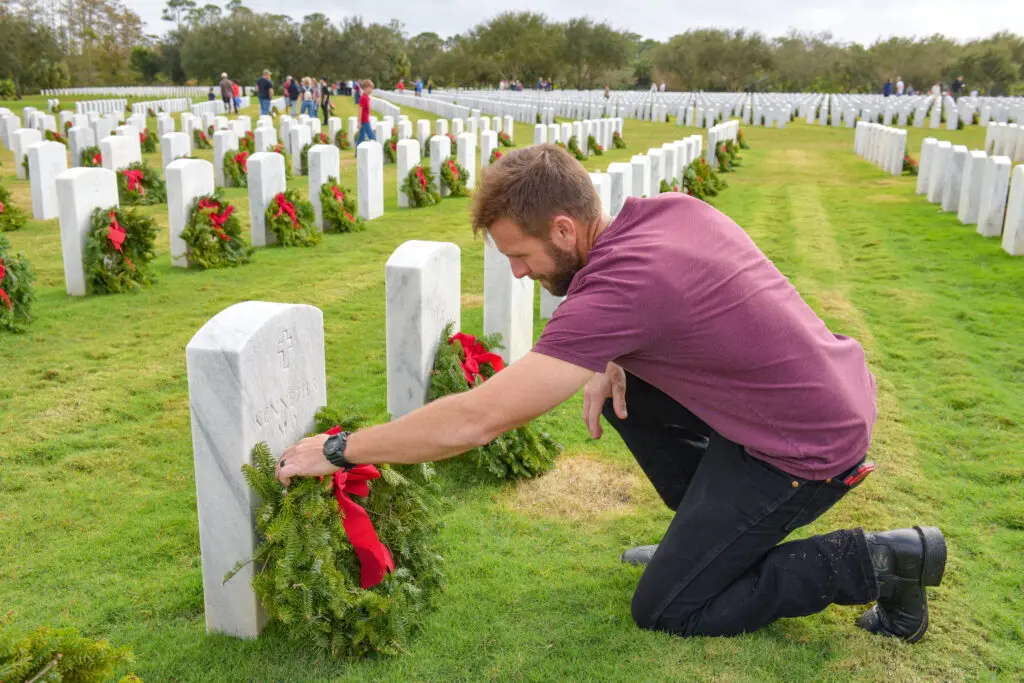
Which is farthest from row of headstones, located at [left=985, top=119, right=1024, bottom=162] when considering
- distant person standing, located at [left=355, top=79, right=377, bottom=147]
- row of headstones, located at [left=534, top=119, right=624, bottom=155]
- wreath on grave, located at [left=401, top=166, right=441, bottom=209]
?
distant person standing, located at [left=355, top=79, right=377, bottom=147]

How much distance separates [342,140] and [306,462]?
768 inches

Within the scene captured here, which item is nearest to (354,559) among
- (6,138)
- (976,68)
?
(6,138)

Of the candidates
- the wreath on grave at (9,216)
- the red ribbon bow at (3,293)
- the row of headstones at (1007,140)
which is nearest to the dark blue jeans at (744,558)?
the red ribbon bow at (3,293)

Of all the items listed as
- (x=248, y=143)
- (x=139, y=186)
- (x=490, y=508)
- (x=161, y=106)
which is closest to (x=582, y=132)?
(x=248, y=143)

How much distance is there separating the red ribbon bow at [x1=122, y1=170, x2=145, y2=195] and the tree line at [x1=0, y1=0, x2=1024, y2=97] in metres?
41.6

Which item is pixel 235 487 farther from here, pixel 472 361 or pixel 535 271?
pixel 472 361

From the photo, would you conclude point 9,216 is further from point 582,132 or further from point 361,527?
point 582,132

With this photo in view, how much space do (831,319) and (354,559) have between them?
5.22 m

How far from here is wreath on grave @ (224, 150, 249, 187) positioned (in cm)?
1459

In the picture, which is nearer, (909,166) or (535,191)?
(535,191)

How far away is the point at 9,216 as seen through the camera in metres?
10.3

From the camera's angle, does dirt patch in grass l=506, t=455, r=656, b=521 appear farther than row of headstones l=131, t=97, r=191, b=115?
No

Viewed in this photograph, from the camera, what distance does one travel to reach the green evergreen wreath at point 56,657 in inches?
73.3

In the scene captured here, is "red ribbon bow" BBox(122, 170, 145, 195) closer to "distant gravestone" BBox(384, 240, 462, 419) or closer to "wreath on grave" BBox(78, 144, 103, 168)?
"wreath on grave" BBox(78, 144, 103, 168)
